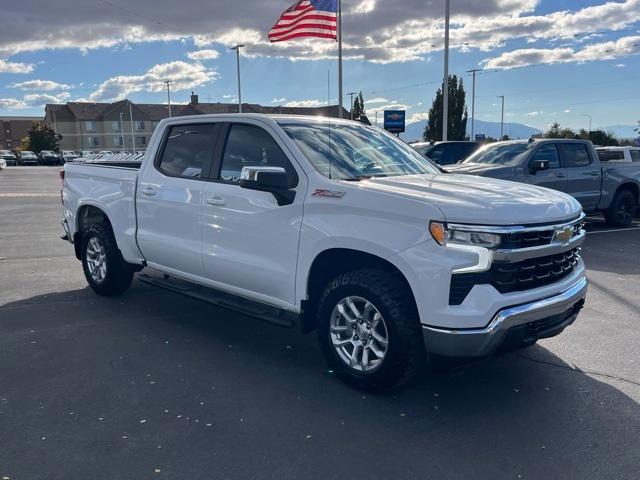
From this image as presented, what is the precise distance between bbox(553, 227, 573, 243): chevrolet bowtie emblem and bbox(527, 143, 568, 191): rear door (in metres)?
7.45

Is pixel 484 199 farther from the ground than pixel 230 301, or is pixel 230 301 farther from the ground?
pixel 484 199

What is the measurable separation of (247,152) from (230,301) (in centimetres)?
128

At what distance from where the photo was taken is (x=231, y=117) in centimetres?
514

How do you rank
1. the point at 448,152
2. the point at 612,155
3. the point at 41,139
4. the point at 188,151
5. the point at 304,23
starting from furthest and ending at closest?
the point at 41,139 → the point at 612,155 → the point at 448,152 → the point at 304,23 → the point at 188,151

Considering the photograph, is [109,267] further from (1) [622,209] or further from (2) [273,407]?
(1) [622,209]

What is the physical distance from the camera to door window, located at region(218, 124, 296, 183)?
4676 mm

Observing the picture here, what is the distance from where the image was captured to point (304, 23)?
13344 mm

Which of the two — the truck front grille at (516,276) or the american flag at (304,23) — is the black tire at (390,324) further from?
the american flag at (304,23)

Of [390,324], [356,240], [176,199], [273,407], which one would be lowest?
[273,407]

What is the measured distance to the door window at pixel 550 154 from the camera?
1141 cm

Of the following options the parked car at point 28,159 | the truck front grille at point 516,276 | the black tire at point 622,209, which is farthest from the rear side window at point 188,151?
the parked car at point 28,159

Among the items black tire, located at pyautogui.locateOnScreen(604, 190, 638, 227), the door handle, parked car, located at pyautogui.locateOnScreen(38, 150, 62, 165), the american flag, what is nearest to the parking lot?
the door handle

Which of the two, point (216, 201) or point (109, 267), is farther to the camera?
point (109, 267)

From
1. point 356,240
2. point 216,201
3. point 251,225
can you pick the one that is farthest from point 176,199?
point 356,240
